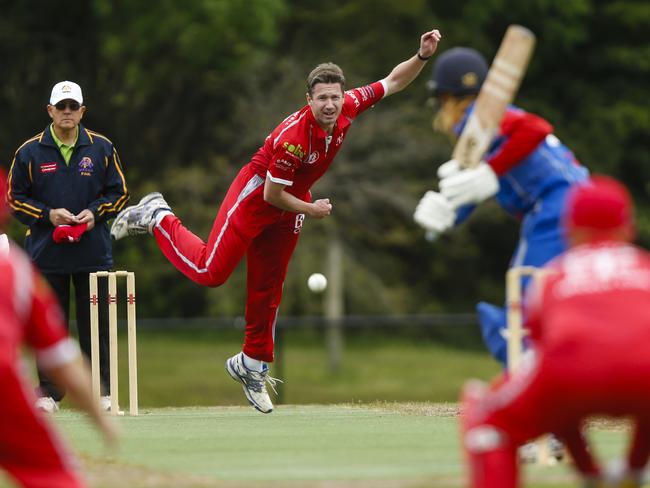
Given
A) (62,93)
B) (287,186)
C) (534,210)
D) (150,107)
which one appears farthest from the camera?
(150,107)

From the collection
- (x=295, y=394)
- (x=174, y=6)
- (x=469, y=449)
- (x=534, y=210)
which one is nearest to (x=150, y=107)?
(x=174, y=6)

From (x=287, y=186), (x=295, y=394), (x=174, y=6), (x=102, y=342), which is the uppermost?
(x=174, y=6)

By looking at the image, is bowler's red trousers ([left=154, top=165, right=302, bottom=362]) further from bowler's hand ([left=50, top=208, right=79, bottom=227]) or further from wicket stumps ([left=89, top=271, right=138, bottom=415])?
bowler's hand ([left=50, top=208, right=79, bottom=227])

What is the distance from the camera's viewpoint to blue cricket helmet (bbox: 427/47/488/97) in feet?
20.0

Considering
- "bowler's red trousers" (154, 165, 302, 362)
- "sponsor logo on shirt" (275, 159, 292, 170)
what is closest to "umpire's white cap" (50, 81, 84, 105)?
"bowler's red trousers" (154, 165, 302, 362)

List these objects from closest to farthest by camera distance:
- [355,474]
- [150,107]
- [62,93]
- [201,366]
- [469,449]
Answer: [469,449]
[355,474]
[62,93]
[201,366]
[150,107]

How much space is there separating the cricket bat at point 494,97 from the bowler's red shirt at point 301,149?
7.06ft

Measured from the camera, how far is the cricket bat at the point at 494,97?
19.3 ft

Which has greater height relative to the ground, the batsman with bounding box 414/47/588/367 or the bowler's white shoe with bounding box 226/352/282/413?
the batsman with bounding box 414/47/588/367

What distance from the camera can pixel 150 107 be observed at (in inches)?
889

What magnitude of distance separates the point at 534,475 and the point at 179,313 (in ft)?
57.9

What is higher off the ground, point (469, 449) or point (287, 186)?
point (287, 186)

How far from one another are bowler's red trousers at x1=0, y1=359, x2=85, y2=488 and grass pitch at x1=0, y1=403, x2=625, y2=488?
1.16 metres

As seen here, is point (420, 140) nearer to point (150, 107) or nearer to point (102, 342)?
point (150, 107)
